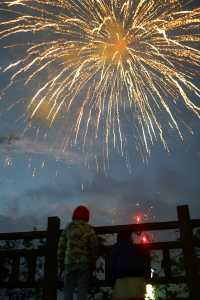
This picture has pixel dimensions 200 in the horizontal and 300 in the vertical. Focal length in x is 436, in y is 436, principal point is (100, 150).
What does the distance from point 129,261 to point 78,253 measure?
892 millimetres

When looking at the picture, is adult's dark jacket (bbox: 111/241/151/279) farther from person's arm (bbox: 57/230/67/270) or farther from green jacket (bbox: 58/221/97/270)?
person's arm (bbox: 57/230/67/270)

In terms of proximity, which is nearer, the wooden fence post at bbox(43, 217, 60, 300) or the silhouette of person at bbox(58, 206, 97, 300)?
the silhouette of person at bbox(58, 206, 97, 300)

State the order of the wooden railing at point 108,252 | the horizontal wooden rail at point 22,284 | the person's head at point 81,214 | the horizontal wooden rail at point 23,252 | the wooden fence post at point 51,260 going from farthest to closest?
the horizontal wooden rail at point 23,252, the horizontal wooden rail at point 22,284, the wooden fence post at point 51,260, the person's head at point 81,214, the wooden railing at point 108,252

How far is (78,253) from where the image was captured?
20.6 ft

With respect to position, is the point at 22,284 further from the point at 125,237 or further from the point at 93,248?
the point at 125,237

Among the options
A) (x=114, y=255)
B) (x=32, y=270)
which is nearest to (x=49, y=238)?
(x=32, y=270)

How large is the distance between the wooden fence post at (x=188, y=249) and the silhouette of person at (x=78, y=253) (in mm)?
1326

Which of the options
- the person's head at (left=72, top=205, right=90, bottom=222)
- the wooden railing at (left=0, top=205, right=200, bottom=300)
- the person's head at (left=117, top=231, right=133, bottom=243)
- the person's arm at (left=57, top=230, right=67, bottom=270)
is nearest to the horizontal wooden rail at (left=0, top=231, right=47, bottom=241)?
the wooden railing at (left=0, top=205, right=200, bottom=300)

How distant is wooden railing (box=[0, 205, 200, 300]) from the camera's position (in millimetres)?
6328

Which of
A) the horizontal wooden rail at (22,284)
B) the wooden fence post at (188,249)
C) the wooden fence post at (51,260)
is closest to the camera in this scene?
the wooden fence post at (188,249)

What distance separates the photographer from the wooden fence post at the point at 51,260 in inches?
267

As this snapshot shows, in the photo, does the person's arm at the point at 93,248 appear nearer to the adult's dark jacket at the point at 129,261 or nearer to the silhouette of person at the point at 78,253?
the silhouette of person at the point at 78,253

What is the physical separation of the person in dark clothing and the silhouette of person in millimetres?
561

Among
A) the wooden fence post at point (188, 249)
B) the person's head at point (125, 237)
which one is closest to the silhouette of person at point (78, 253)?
the person's head at point (125, 237)
